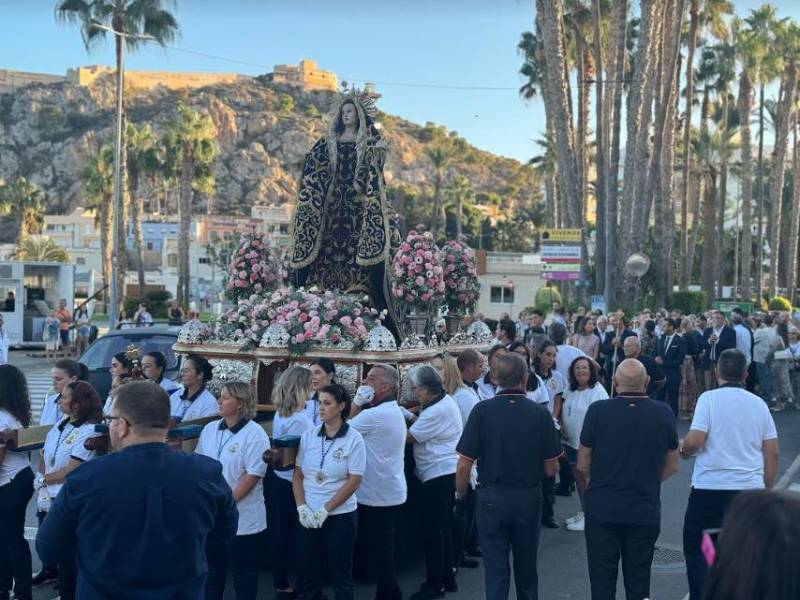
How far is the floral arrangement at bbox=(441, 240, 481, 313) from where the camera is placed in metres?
12.9

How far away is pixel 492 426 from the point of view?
6.79 meters

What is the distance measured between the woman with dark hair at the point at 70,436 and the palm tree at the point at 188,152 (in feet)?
140

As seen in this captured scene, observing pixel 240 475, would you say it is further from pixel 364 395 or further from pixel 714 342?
pixel 714 342

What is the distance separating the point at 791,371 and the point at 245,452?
55.8ft

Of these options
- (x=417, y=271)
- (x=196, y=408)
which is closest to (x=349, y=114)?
(x=417, y=271)

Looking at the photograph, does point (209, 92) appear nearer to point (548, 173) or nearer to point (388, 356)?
point (548, 173)

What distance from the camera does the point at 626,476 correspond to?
653 centimetres

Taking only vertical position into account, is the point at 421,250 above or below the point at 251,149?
below

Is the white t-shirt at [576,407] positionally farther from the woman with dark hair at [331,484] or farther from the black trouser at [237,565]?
the black trouser at [237,565]

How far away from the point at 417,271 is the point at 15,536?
5.45m

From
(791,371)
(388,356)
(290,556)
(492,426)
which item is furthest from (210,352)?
(791,371)

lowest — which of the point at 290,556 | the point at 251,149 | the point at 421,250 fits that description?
the point at 290,556

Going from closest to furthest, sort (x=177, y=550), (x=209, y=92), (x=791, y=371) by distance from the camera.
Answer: (x=177, y=550)
(x=791, y=371)
(x=209, y=92)

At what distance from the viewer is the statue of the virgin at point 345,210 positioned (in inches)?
469
